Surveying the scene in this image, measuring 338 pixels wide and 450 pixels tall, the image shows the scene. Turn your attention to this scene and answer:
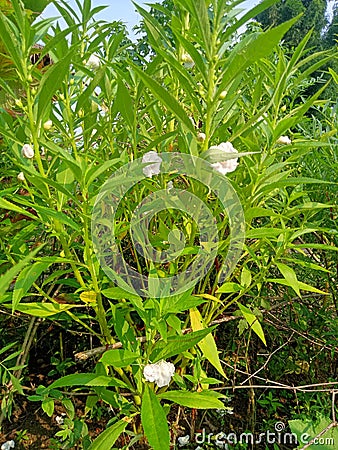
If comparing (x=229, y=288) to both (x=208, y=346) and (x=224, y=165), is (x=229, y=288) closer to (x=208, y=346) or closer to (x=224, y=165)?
(x=208, y=346)

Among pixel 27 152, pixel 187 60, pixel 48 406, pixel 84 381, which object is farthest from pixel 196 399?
pixel 187 60

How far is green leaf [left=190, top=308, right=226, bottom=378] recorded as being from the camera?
0.88 metres

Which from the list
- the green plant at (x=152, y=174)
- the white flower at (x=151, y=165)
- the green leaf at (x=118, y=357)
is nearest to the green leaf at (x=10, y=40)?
the green plant at (x=152, y=174)

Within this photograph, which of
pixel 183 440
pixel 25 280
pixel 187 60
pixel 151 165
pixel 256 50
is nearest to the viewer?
pixel 256 50

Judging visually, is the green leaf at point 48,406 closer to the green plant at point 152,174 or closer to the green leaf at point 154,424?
the green plant at point 152,174

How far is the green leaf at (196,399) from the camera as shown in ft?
2.73

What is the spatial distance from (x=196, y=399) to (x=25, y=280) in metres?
0.41

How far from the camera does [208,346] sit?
904mm

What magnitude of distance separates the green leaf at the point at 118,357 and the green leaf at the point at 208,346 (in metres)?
0.16

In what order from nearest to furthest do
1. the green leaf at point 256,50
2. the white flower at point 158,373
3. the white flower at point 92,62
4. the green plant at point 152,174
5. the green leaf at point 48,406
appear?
the green leaf at point 256,50 < the green plant at point 152,174 < the white flower at point 158,373 < the green leaf at point 48,406 < the white flower at point 92,62

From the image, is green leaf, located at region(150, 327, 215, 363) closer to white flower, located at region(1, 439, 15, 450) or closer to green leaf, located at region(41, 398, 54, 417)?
green leaf, located at region(41, 398, 54, 417)

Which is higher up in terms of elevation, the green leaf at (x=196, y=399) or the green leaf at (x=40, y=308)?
the green leaf at (x=40, y=308)

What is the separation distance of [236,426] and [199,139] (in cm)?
91

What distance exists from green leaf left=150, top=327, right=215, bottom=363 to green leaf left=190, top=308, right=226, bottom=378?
8 cm
